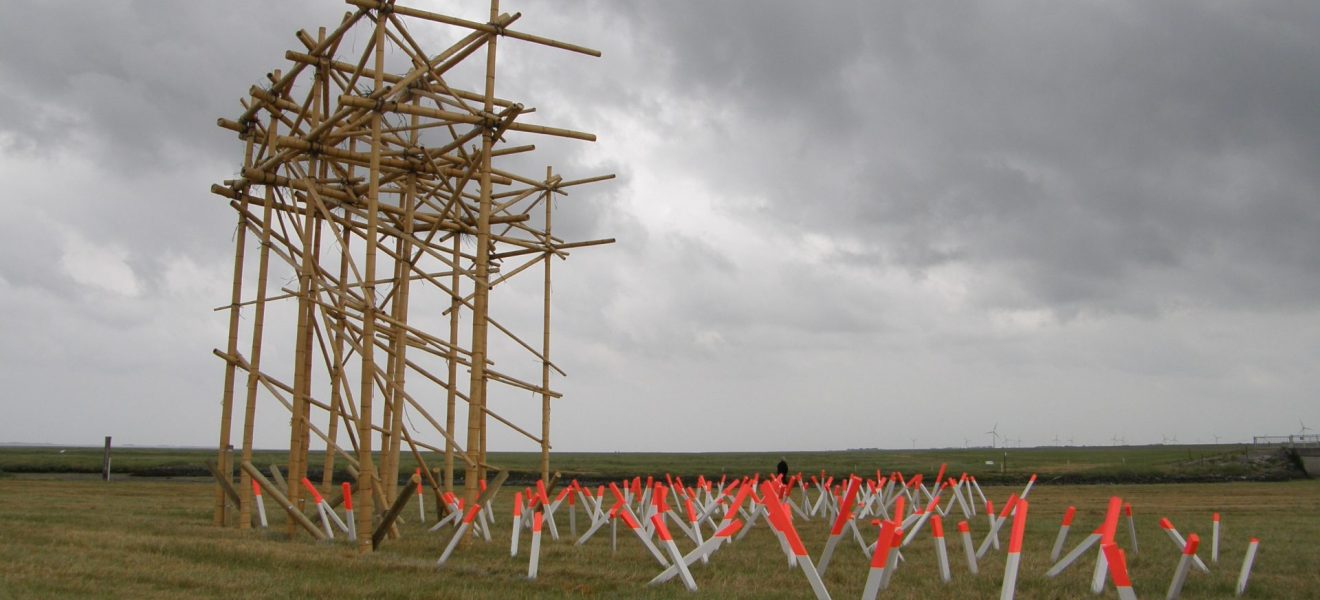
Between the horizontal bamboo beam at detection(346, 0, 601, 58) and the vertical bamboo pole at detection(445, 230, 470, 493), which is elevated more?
the horizontal bamboo beam at detection(346, 0, 601, 58)

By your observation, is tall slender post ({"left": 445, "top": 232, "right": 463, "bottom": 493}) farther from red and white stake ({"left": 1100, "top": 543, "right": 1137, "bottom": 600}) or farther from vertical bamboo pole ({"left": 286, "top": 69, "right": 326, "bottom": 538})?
red and white stake ({"left": 1100, "top": 543, "right": 1137, "bottom": 600})

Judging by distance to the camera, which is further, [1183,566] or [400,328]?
[400,328]

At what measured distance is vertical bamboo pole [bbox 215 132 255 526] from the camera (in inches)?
748

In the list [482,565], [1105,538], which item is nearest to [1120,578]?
[1105,538]

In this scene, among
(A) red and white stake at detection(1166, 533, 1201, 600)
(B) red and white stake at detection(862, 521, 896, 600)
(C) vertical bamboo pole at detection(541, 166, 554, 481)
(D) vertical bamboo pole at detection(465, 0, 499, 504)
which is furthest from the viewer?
(C) vertical bamboo pole at detection(541, 166, 554, 481)

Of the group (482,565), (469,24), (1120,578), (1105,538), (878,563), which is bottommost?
(482,565)

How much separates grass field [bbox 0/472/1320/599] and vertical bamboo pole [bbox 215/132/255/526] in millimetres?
791

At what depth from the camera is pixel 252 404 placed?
734 inches

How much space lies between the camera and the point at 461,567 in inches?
510

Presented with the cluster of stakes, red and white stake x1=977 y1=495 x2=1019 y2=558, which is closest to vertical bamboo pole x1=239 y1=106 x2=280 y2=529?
the cluster of stakes

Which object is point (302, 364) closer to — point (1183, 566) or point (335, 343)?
point (335, 343)

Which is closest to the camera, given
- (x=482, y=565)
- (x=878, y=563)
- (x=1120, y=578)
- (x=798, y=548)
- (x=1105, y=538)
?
(x=1120, y=578)

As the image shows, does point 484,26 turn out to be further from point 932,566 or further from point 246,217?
point 932,566

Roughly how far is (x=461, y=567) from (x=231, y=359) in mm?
8507
